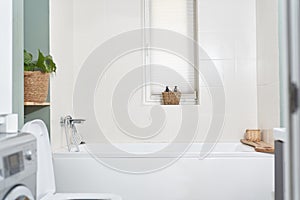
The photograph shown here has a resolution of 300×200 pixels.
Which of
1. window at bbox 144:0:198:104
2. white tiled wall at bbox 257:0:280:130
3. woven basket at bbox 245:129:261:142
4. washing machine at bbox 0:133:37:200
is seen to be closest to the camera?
washing machine at bbox 0:133:37:200

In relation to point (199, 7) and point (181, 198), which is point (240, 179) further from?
point (199, 7)

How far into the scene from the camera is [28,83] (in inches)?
95.8

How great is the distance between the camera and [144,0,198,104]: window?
12.3ft

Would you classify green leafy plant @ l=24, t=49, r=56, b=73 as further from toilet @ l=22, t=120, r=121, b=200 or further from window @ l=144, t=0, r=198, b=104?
window @ l=144, t=0, r=198, b=104

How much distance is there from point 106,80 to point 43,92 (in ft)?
4.07

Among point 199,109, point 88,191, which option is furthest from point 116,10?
point 88,191

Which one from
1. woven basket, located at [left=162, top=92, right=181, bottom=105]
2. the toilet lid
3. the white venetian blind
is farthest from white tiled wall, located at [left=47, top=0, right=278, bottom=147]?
the toilet lid

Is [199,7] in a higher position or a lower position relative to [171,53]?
higher

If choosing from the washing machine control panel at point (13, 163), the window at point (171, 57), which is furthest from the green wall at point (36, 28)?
the washing machine control panel at point (13, 163)

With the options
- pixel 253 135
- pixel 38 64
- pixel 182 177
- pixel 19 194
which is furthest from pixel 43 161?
pixel 253 135

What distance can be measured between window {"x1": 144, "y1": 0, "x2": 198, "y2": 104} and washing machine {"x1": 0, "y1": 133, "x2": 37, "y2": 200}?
2410 mm

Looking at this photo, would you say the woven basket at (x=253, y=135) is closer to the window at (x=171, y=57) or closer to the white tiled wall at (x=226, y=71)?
the white tiled wall at (x=226, y=71)

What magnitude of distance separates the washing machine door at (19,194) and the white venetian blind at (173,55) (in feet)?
8.33

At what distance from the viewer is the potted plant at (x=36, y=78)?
243 cm
